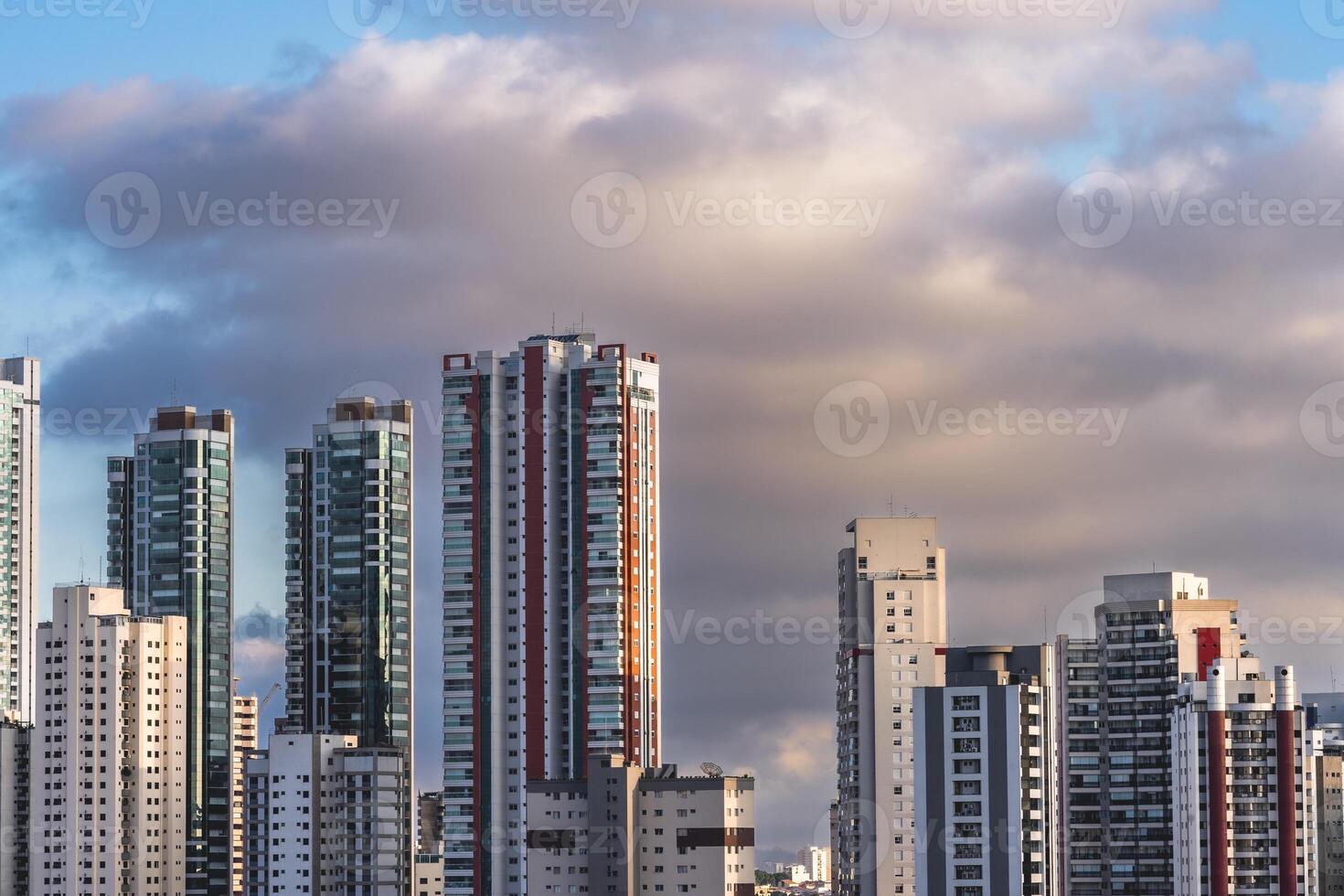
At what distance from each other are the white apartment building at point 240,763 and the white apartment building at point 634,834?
74.9 ft

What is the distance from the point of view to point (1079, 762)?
433ft

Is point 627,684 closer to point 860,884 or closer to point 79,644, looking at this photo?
point 860,884

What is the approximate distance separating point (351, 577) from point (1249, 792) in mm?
67097

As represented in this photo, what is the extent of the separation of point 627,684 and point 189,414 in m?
42.6

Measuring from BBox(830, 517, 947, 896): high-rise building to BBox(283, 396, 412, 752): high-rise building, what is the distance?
30650 millimetres

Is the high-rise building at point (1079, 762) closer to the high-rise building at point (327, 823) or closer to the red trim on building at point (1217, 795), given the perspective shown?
the red trim on building at point (1217, 795)

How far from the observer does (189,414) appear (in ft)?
554

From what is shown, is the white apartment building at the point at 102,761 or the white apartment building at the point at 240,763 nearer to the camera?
the white apartment building at the point at 102,761

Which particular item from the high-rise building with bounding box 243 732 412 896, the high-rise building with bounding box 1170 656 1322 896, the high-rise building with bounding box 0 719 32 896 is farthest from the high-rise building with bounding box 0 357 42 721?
the high-rise building with bounding box 1170 656 1322 896

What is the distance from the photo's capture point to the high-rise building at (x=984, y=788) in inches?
4449

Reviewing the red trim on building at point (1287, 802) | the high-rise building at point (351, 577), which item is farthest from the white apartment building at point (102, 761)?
the red trim on building at point (1287, 802)

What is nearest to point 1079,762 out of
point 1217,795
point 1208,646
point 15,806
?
point 1208,646

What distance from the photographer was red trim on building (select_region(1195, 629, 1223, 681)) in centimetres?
12825

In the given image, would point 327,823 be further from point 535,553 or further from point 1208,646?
point 1208,646
